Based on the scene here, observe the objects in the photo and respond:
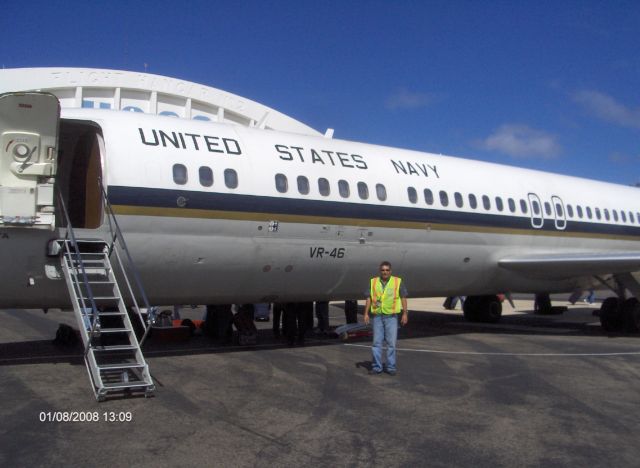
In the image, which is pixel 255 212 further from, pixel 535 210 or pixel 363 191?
pixel 535 210

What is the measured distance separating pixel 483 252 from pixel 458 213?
1204 mm

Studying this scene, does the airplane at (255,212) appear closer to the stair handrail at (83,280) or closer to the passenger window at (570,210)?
the stair handrail at (83,280)

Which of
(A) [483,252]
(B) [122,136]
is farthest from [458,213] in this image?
(B) [122,136]

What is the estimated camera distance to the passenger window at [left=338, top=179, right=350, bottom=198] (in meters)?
11.9

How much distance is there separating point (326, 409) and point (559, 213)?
36.2ft

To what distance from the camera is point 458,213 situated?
13.8 metres

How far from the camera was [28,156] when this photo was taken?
894cm

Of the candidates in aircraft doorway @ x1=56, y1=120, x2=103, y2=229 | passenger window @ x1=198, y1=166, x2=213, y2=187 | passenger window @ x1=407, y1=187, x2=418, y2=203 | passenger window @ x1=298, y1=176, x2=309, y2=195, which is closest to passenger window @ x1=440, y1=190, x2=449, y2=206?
passenger window @ x1=407, y1=187, x2=418, y2=203

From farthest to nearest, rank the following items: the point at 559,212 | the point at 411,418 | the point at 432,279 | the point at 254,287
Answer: the point at 559,212
the point at 432,279
the point at 254,287
the point at 411,418

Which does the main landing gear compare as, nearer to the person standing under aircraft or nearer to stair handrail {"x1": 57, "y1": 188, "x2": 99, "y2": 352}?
the person standing under aircraft

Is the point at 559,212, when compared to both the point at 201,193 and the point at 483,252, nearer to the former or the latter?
the point at 483,252
